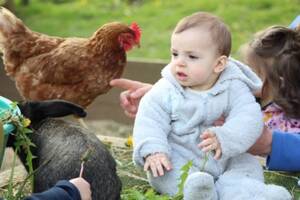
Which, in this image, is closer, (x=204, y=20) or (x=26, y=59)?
(x=204, y=20)

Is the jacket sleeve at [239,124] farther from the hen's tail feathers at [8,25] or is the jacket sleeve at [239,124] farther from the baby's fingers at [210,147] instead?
the hen's tail feathers at [8,25]

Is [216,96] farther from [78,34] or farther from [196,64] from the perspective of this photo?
[78,34]

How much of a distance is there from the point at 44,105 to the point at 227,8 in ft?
16.6

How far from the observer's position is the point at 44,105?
2.44 metres

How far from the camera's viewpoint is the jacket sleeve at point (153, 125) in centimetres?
231

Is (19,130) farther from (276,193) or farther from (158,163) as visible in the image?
(276,193)

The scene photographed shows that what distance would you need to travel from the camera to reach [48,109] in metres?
2.41

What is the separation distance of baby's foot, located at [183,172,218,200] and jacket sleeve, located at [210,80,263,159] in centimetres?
19

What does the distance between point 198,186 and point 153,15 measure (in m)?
5.47

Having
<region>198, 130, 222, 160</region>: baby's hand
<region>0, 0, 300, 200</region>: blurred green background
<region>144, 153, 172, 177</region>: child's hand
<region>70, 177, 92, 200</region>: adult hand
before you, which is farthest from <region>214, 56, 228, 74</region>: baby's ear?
<region>0, 0, 300, 200</region>: blurred green background

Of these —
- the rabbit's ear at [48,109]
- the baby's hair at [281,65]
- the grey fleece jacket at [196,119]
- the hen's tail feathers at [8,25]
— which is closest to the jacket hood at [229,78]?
the grey fleece jacket at [196,119]

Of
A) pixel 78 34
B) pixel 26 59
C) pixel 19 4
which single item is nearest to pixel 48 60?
pixel 26 59

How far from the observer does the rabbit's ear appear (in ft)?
7.75

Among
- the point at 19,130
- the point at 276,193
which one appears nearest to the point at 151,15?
the point at 276,193
